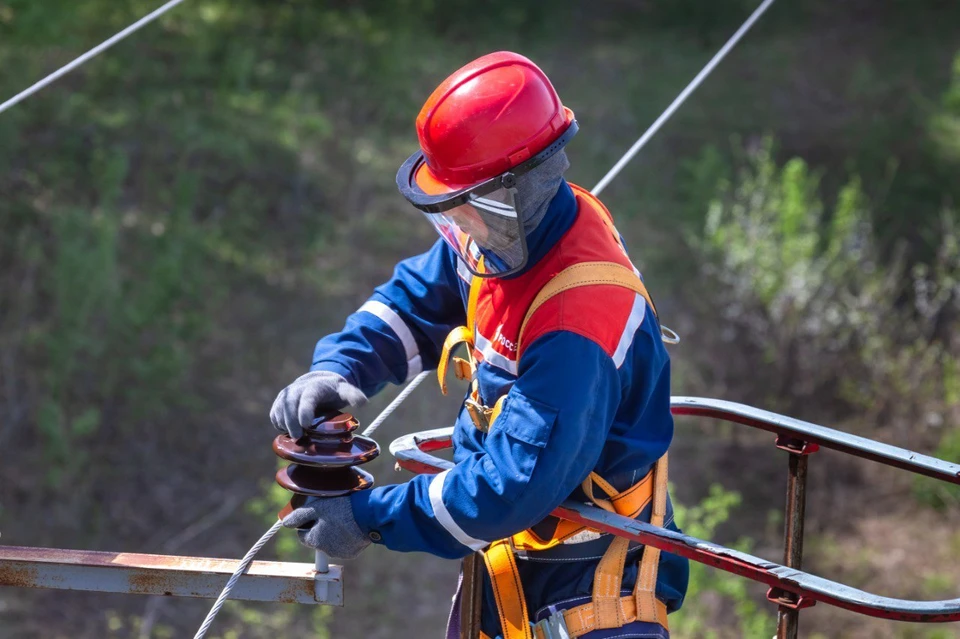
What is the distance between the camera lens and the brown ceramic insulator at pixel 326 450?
7.14ft

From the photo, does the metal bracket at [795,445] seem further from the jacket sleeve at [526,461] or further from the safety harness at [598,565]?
the jacket sleeve at [526,461]

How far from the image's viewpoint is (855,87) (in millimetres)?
10375

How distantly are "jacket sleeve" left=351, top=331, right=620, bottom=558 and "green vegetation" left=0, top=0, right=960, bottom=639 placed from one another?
3330 millimetres

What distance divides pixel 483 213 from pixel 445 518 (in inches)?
22.8

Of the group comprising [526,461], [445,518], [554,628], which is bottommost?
[554,628]

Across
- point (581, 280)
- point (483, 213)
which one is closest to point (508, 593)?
point (581, 280)

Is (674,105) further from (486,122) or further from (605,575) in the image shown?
(605,575)

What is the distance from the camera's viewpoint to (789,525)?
2.45 metres

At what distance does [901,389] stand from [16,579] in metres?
6.16

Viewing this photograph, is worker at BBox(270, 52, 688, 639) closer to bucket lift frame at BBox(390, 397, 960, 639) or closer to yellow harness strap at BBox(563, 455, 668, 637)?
yellow harness strap at BBox(563, 455, 668, 637)

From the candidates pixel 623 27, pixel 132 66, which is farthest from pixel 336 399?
pixel 623 27

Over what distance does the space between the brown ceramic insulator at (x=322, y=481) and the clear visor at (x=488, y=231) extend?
477mm

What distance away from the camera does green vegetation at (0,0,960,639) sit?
645 cm

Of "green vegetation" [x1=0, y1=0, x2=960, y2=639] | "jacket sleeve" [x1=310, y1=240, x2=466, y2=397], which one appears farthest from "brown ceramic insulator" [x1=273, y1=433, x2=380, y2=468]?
"green vegetation" [x1=0, y1=0, x2=960, y2=639]
